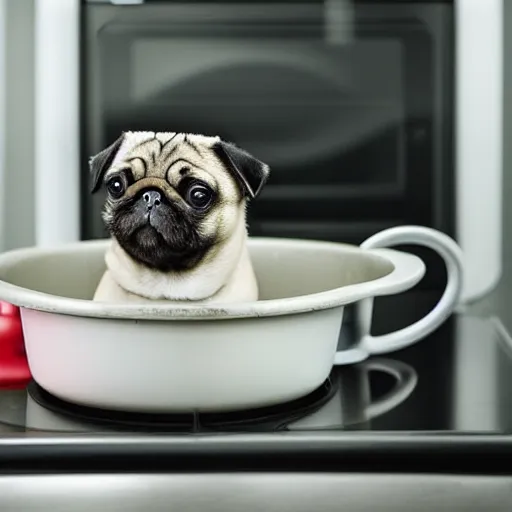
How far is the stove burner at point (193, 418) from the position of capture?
0.56 metres

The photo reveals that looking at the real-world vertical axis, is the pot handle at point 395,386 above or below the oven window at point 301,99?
below

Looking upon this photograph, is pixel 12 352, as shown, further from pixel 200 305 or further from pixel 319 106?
pixel 319 106

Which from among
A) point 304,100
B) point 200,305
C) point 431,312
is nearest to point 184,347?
point 200,305

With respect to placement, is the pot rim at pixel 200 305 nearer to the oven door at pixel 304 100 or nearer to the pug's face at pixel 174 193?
the pug's face at pixel 174 193

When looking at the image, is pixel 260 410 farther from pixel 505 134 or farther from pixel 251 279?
pixel 505 134

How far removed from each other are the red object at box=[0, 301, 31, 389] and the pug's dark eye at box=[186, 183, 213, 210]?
0.22 metres

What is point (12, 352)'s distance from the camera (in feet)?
2.35

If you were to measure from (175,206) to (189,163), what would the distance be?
0.03 metres

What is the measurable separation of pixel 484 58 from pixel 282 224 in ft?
0.94

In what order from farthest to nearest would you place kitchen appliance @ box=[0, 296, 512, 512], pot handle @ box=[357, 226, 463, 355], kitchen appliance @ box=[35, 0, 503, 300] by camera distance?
kitchen appliance @ box=[35, 0, 503, 300]
pot handle @ box=[357, 226, 463, 355]
kitchen appliance @ box=[0, 296, 512, 512]

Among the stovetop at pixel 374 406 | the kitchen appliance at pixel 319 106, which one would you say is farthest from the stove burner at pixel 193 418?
the kitchen appliance at pixel 319 106

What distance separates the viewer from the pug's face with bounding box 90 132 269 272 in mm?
605

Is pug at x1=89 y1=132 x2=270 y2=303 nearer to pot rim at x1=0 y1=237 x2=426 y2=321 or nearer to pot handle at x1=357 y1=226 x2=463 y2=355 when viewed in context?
pot rim at x1=0 y1=237 x2=426 y2=321

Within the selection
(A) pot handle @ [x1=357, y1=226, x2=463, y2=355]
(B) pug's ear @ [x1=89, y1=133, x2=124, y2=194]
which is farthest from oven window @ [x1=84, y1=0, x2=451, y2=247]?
(B) pug's ear @ [x1=89, y1=133, x2=124, y2=194]
